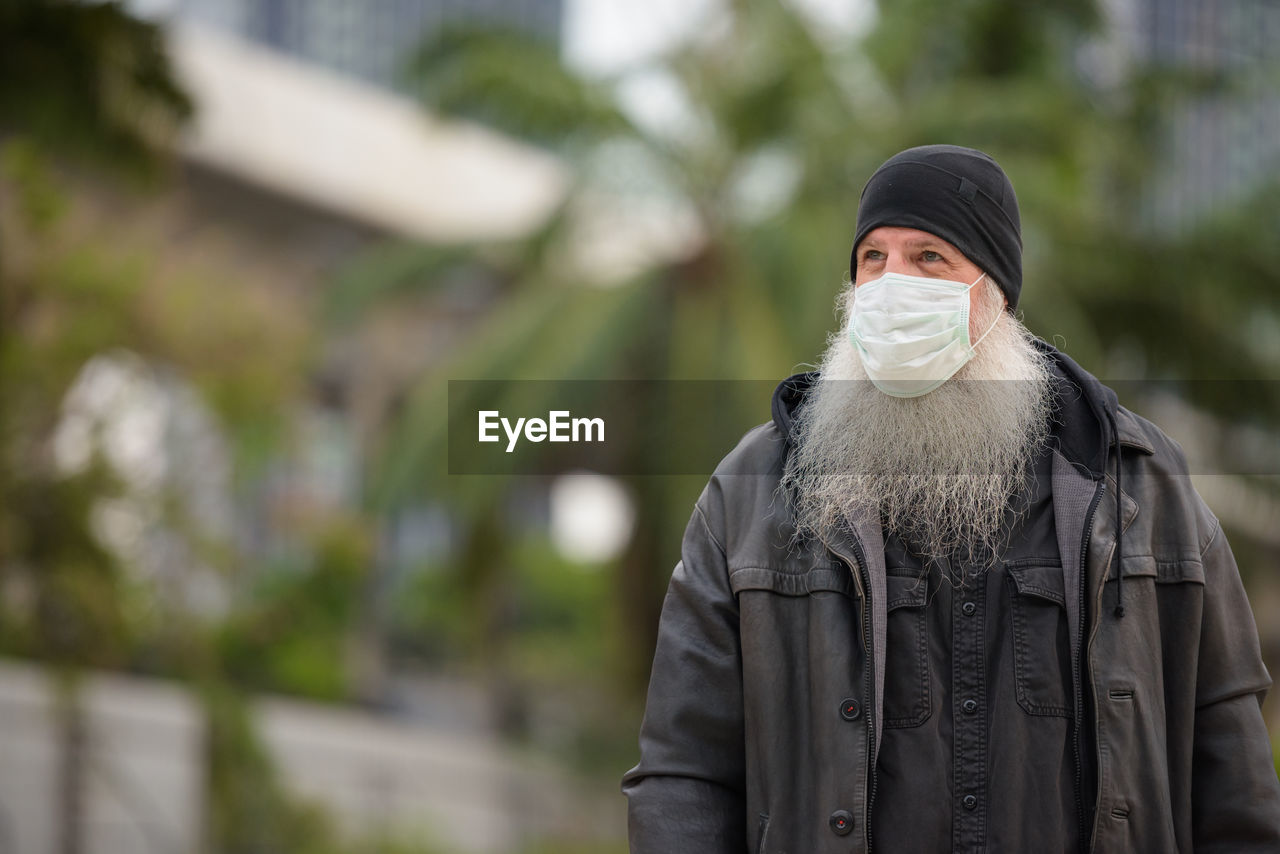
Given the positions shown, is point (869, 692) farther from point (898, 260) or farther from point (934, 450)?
point (898, 260)

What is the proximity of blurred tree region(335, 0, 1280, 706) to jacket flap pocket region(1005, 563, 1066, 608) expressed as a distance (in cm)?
719

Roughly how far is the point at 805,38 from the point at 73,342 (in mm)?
5757

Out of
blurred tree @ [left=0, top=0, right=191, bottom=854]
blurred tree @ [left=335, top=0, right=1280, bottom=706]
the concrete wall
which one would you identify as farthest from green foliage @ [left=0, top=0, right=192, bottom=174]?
the concrete wall

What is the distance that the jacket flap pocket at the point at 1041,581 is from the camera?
210 cm

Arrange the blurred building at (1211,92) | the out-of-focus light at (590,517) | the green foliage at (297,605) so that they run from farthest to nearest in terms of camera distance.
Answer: the blurred building at (1211,92)
the green foliage at (297,605)
the out-of-focus light at (590,517)

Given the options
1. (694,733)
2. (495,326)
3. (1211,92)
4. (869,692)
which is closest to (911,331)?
(869,692)

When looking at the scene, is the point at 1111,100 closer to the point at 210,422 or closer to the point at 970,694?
the point at 210,422

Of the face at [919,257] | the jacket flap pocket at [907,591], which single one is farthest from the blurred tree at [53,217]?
the jacket flap pocket at [907,591]

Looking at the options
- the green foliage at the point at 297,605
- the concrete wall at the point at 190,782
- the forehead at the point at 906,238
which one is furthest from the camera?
the green foliage at the point at 297,605

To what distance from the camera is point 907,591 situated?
2145 mm

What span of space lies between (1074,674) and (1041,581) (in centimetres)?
14

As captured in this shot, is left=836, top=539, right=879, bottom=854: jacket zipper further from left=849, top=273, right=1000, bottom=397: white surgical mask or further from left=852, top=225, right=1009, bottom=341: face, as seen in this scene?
left=852, top=225, right=1009, bottom=341: face

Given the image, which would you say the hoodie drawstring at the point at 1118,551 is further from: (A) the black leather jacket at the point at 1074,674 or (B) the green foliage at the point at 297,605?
(B) the green foliage at the point at 297,605

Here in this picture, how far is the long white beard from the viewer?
221 centimetres
